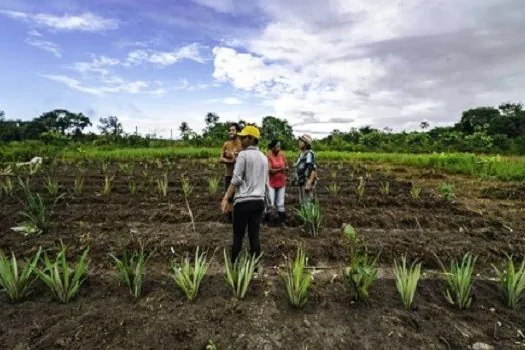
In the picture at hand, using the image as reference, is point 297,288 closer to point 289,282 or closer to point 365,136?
point 289,282

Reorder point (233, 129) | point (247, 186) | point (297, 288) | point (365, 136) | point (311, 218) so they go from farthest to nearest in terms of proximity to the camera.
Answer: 1. point (365, 136)
2. point (233, 129)
3. point (311, 218)
4. point (247, 186)
5. point (297, 288)

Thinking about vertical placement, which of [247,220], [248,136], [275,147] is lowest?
[247,220]

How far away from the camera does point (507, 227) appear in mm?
6371

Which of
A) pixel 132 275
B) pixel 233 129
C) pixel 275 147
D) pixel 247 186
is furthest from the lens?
pixel 275 147

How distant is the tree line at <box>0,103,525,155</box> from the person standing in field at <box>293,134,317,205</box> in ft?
66.1

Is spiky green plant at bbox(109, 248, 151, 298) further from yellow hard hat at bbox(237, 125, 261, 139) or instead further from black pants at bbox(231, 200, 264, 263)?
yellow hard hat at bbox(237, 125, 261, 139)

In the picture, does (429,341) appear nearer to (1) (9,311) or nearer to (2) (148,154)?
(1) (9,311)

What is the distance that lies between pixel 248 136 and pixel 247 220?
91 cm

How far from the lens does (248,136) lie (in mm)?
4055

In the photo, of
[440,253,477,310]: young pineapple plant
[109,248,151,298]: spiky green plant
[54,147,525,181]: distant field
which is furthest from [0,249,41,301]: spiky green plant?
[54,147,525,181]: distant field

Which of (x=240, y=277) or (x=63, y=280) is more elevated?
(x=240, y=277)

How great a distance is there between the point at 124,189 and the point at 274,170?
4.90 metres

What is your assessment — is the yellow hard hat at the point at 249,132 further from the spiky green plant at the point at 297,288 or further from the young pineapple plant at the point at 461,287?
the young pineapple plant at the point at 461,287

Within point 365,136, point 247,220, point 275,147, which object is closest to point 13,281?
point 247,220
